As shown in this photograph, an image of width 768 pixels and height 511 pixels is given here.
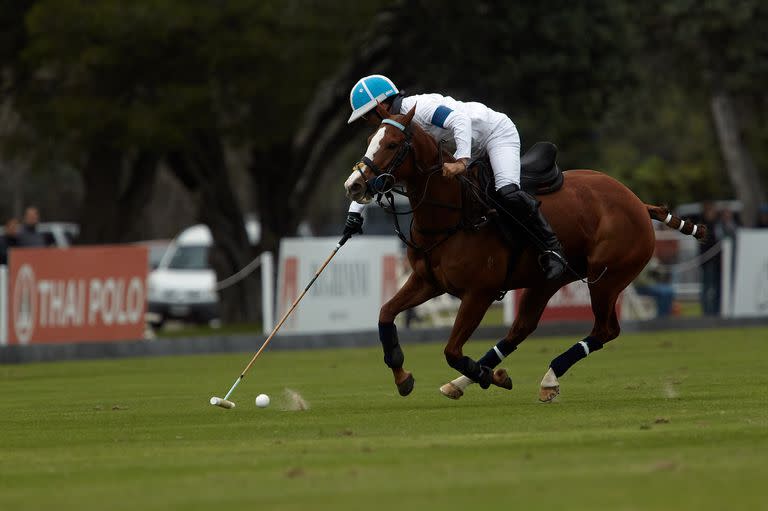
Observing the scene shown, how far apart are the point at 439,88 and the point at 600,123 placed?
4.46 m

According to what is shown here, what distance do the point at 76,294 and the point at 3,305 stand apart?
1106 mm

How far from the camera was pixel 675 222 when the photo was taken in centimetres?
1283

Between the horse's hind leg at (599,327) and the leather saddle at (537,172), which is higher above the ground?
the leather saddle at (537,172)

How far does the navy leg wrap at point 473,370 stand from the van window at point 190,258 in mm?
22752

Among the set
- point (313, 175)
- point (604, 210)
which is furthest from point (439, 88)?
point (604, 210)

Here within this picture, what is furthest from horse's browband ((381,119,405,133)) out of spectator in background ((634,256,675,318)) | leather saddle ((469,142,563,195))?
spectator in background ((634,256,675,318))

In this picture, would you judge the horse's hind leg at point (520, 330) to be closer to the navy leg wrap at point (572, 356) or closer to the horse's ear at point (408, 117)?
the navy leg wrap at point (572, 356)

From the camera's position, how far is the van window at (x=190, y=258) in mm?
34000

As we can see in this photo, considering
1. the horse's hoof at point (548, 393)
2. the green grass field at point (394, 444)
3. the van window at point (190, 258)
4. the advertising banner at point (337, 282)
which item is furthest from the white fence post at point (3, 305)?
the van window at point (190, 258)

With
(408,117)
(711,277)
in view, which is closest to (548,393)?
(408,117)

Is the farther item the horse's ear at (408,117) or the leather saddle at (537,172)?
the leather saddle at (537,172)

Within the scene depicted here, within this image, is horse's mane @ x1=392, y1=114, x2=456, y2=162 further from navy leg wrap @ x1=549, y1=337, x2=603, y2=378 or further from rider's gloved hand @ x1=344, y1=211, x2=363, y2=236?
navy leg wrap @ x1=549, y1=337, x2=603, y2=378

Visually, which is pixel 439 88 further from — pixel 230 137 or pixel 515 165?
pixel 515 165

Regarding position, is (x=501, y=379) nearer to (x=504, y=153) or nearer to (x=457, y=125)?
(x=504, y=153)
